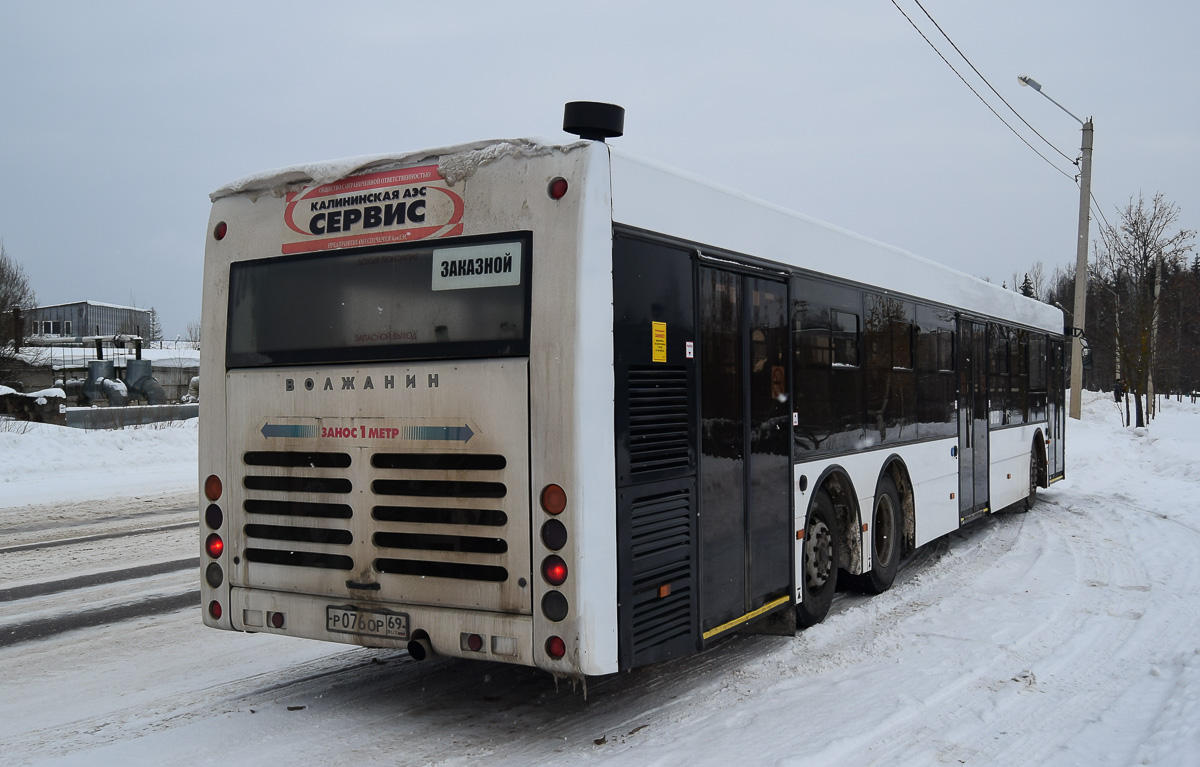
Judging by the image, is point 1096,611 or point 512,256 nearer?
point 512,256

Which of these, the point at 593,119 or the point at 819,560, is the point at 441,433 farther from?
the point at 819,560

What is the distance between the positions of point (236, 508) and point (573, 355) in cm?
244

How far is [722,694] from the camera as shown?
19.0 feet

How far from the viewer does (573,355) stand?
15.2 ft

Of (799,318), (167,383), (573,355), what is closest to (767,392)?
(799,318)

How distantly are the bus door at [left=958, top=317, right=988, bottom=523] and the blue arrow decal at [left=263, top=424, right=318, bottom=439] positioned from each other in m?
7.54

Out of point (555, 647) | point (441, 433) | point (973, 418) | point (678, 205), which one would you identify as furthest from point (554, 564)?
point (973, 418)

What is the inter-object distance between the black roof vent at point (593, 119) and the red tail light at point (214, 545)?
10.5ft

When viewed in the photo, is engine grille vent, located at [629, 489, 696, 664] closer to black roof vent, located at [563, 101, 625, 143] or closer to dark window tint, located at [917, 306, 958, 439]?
black roof vent, located at [563, 101, 625, 143]

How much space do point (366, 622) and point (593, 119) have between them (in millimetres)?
2958

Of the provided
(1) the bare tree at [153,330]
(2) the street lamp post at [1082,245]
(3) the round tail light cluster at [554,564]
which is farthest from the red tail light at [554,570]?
(1) the bare tree at [153,330]

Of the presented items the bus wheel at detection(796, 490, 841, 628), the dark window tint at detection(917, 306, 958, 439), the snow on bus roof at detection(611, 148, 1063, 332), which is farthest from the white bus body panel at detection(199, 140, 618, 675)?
the dark window tint at detection(917, 306, 958, 439)

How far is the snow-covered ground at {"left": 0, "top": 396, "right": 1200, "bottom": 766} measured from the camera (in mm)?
4789

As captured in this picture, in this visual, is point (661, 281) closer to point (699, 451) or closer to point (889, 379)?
point (699, 451)
